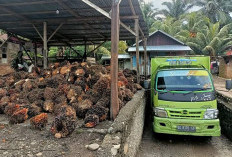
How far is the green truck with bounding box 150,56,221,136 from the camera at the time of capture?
4.64 m

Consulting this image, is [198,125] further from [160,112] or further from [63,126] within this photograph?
[63,126]

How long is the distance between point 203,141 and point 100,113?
348cm

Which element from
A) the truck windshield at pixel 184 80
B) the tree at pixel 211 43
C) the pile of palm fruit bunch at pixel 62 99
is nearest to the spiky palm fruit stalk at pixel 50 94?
the pile of palm fruit bunch at pixel 62 99

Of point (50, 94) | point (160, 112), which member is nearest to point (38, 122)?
point (50, 94)

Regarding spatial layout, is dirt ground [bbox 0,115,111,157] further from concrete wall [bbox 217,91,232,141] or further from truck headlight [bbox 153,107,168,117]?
concrete wall [bbox 217,91,232,141]

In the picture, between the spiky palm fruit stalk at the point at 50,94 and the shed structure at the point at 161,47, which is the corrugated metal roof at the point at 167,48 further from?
the spiky palm fruit stalk at the point at 50,94

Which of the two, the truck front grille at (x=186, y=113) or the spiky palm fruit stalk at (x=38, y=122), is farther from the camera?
the truck front grille at (x=186, y=113)

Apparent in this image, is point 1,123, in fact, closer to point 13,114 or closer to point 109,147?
point 13,114

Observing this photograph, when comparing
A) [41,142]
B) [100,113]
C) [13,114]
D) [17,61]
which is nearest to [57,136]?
[41,142]

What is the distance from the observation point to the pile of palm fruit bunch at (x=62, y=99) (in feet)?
11.6

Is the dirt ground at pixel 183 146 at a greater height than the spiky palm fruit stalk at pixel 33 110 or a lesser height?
lesser

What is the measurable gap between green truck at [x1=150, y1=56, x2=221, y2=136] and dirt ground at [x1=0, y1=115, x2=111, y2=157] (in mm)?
1977

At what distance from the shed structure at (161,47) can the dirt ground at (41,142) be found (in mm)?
14375

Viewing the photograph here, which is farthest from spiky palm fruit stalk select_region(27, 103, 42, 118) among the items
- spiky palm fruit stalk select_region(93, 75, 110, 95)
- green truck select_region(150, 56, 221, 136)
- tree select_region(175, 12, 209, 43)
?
tree select_region(175, 12, 209, 43)
